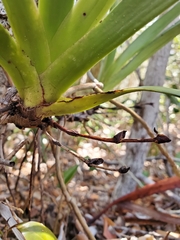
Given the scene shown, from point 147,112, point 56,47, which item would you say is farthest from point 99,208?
point 56,47

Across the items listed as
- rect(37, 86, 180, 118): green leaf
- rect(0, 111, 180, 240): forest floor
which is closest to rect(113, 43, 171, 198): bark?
rect(0, 111, 180, 240): forest floor

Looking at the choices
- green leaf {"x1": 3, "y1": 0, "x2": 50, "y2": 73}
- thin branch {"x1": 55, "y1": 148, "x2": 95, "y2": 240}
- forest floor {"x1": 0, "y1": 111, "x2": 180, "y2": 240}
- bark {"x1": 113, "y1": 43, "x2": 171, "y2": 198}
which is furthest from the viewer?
bark {"x1": 113, "y1": 43, "x2": 171, "y2": 198}

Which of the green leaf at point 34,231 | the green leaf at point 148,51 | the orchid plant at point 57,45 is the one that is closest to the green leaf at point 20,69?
the orchid plant at point 57,45

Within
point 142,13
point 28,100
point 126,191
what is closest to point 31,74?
point 28,100

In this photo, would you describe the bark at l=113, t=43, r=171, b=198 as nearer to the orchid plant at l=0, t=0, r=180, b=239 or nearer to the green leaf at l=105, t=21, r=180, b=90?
the green leaf at l=105, t=21, r=180, b=90

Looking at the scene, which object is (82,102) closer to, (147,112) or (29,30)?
(29,30)

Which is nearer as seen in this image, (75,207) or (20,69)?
(20,69)
